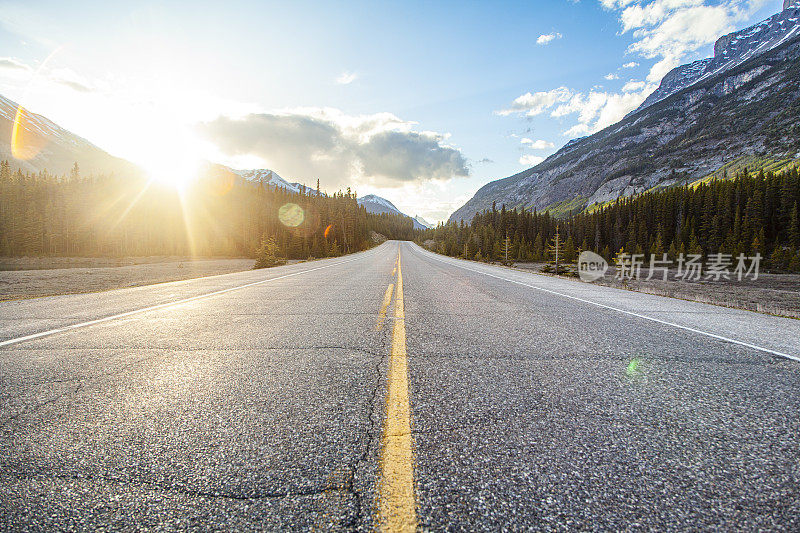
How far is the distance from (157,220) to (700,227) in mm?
115562

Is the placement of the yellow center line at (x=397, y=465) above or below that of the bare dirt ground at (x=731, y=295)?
above

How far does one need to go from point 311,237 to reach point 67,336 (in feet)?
198

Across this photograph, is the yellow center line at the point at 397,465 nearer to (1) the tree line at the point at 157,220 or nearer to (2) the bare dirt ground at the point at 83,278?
(2) the bare dirt ground at the point at 83,278

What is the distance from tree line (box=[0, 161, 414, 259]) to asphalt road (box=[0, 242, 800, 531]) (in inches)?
1875

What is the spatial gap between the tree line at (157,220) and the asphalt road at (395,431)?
156 feet

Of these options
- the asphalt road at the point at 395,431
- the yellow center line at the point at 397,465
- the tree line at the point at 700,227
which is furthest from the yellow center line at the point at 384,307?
the tree line at the point at 700,227

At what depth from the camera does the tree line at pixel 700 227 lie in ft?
179

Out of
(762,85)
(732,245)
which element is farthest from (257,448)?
(762,85)

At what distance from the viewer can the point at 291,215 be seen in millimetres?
76688

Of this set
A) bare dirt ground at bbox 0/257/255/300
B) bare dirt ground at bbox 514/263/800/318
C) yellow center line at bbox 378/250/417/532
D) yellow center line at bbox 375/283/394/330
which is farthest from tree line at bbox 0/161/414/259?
yellow center line at bbox 378/250/417/532

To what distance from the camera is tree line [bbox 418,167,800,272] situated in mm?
54566

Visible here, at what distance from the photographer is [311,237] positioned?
62969 millimetres

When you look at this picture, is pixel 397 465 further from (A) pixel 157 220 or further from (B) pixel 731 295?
(A) pixel 157 220

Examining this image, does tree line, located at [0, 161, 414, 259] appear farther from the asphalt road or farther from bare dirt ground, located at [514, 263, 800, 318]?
the asphalt road
